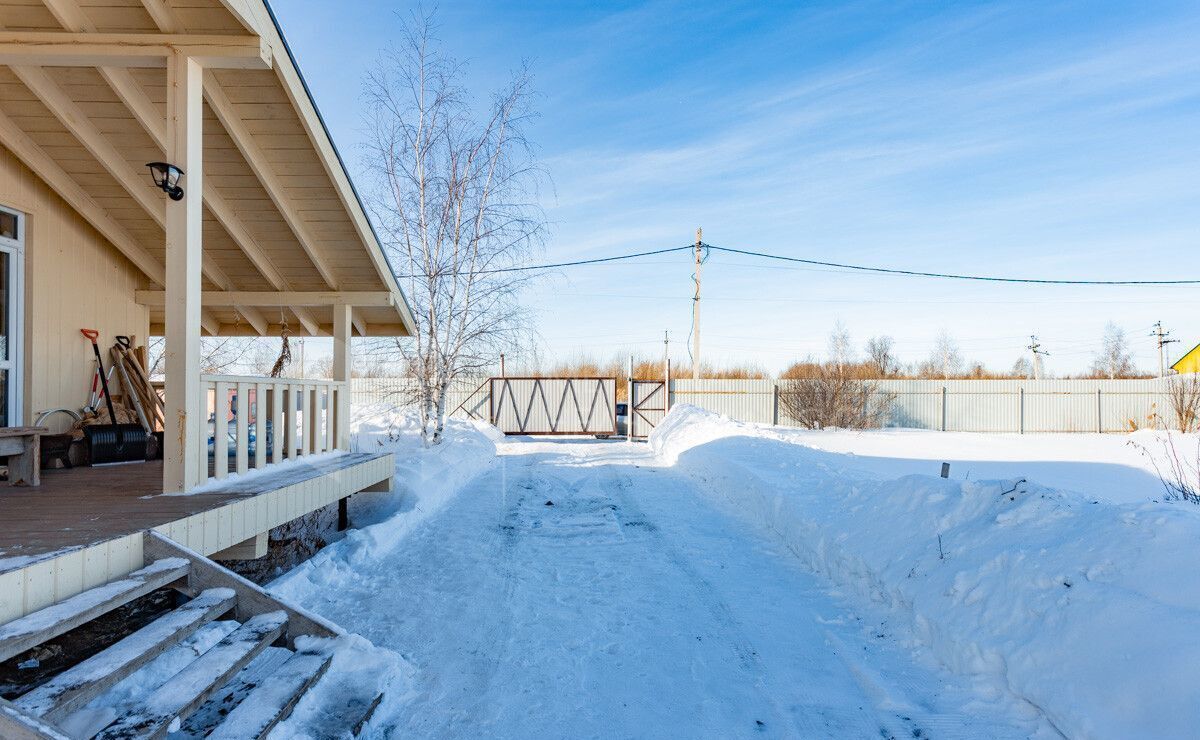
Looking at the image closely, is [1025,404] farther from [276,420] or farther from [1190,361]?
[276,420]

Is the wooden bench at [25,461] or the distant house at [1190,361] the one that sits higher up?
the distant house at [1190,361]

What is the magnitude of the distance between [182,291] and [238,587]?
6.99 ft

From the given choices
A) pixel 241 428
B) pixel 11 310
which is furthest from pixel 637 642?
pixel 11 310

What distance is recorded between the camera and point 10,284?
5.74 metres

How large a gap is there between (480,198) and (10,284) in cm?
734

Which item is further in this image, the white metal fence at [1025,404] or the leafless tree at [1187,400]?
the white metal fence at [1025,404]

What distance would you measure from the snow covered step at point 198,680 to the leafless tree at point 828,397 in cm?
1870

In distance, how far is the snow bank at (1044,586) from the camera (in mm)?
2521

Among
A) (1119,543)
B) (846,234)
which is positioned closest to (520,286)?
(1119,543)

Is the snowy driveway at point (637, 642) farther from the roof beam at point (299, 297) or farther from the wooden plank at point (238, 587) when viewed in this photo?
the roof beam at point (299, 297)

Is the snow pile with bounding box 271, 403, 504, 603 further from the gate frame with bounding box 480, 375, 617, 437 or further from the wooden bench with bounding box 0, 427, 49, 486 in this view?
the gate frame with bounding box 480, 375, 617, 437

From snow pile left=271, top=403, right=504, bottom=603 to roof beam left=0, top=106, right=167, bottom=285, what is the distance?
2785 mm

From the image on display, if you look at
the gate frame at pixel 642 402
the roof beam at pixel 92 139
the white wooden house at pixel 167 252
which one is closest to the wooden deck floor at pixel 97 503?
the white wooden house at pixel 167 252

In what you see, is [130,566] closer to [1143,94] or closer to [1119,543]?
[1119,543]
